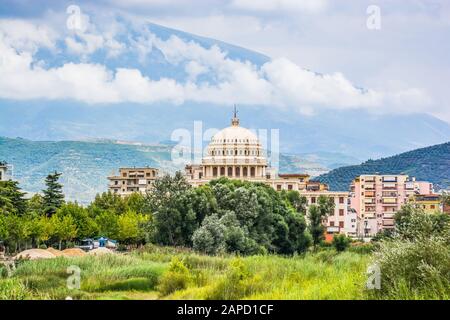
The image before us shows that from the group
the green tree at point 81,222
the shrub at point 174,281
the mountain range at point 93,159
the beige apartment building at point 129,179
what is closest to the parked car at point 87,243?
the green tree at point 81,222

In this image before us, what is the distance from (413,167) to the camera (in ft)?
440

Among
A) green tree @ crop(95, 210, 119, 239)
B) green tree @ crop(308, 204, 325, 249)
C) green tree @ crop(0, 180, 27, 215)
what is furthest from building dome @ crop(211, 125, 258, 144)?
green tree @ crop(95, 210, 119, 239)

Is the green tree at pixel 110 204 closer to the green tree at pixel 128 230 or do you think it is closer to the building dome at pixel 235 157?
the green tree at pixel 128 230

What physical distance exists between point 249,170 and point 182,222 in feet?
190

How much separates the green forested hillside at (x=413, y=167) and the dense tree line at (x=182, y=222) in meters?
78.7

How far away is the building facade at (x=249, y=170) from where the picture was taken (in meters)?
94.1

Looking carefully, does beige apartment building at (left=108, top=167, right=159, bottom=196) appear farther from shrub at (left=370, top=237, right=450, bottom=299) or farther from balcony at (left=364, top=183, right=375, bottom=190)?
shrub at (left=370, top=237, right=450, bottom=299)

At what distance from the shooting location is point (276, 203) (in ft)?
160

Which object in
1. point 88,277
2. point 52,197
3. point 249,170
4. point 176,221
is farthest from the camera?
point 249,170

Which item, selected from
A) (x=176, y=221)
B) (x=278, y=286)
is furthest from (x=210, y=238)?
(x=278, y=286)

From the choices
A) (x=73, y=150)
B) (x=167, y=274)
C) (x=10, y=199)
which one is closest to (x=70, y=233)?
(x=10, y=199)

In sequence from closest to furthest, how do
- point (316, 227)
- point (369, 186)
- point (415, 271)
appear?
1. point (415, 271)
2. point (316, 227)
3. point (369, 186)

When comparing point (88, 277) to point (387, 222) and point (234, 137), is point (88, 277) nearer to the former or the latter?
point (387, 222)

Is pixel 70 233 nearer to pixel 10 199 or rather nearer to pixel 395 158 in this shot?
pixel 10 199
